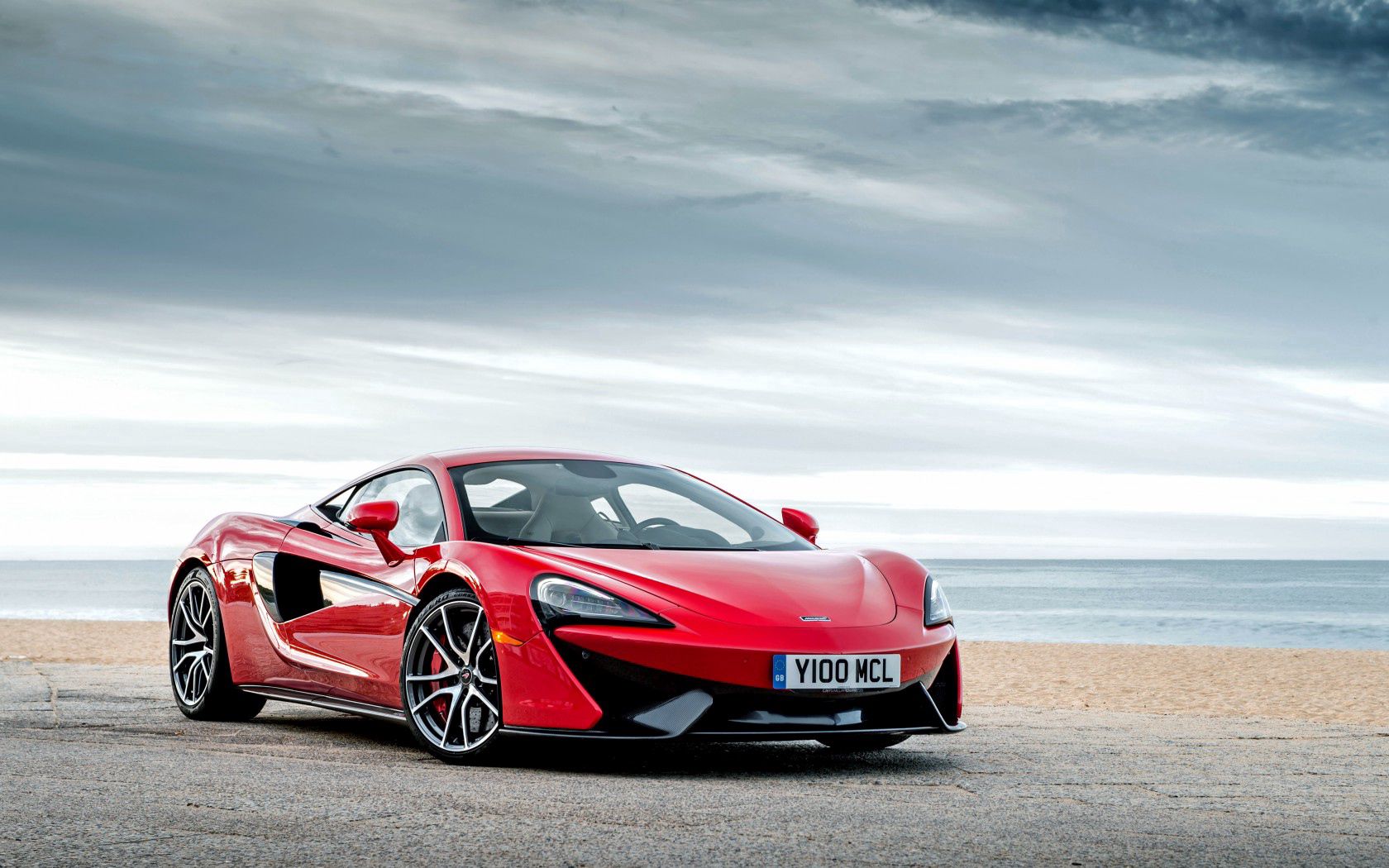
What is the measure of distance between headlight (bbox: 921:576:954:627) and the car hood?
0.19 meters

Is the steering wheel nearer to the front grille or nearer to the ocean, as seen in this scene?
the front grille

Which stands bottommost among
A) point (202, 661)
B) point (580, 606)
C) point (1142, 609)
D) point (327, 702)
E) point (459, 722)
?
point (1142, 609)

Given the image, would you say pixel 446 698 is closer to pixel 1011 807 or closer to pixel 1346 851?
pixel 1011 807

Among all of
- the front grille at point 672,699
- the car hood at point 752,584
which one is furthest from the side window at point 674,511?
the front grille at point 672,699

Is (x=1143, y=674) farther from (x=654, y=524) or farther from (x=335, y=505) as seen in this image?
(x=335, y=505)

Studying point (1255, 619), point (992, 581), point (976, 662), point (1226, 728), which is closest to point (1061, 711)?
point (1226, 728)

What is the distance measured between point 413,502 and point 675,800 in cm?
257

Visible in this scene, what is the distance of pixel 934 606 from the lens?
618cm

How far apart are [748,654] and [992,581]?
104 m

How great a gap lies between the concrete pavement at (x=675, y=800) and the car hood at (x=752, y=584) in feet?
2.09

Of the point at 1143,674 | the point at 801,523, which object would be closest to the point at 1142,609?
the point at 1143,674

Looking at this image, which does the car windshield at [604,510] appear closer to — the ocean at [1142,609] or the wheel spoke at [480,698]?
the wheel spoke at [480,698]

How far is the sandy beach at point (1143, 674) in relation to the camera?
43.6 ft

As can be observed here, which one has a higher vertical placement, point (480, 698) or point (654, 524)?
point (654, 524)
